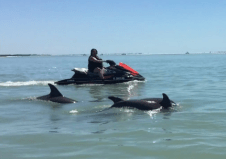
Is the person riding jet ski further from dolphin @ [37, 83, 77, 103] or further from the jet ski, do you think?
dolphin @ [37, 83, 77, 103]

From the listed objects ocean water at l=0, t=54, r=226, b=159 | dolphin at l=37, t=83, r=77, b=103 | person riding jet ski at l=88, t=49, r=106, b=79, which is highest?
person riding jet ski at l=88, t=49, r=106, b=79

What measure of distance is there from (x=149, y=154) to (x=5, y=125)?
4.88 m

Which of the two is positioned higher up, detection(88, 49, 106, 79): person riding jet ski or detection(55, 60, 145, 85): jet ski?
detection(88, 49, 106, 79): person riding jet ski

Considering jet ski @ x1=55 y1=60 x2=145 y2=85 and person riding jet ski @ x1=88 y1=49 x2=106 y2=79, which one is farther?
jet ski @ x1=55 y1=60 x2=145 y2=85

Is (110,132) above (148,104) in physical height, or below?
below

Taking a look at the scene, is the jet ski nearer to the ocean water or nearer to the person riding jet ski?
the person riding jet ski

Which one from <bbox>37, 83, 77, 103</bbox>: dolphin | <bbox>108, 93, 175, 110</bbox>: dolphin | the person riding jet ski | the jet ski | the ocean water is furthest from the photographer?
the jet ski

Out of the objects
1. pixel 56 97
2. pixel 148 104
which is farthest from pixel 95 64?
pixel 148 104

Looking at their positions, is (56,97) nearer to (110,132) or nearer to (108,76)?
(110,132)

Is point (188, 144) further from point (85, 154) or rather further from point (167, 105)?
point (167, 105)

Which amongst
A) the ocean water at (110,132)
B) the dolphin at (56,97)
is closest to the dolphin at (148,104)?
the ocean water at (110,132)

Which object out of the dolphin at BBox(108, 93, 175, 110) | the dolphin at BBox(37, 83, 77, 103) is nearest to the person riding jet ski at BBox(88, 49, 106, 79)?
the dolphin at BBox(37, 83, 77, 103)

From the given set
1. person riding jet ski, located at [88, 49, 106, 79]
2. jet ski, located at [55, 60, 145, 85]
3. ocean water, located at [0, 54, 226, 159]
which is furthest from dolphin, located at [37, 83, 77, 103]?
jet ski, located at [55, 60, 145, 85]

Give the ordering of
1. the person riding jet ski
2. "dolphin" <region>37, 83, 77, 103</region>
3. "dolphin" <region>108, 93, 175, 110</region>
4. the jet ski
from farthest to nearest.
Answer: the jet ski, the person riding jet ski, "dolphin" <region>37, 83, 77, 103</region>, "dolphin" <region>108, 93, 175, 110</region>
